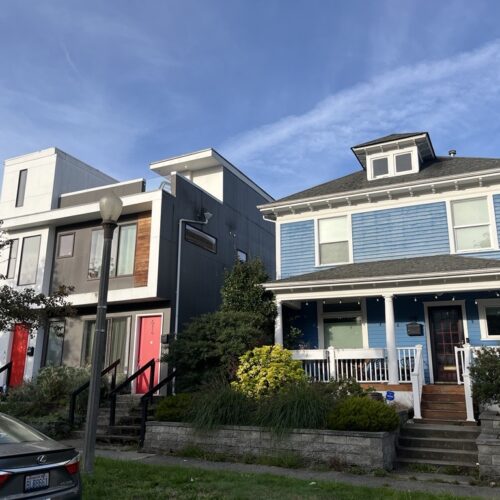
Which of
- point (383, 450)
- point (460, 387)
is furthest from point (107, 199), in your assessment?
point (460, 387)

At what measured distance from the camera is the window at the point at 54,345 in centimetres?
1622

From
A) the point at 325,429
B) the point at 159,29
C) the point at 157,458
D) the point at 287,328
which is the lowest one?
the point at 157,458

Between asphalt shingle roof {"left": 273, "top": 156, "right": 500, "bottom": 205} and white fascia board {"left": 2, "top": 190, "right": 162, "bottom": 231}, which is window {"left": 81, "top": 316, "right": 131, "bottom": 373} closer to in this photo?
white fascia board {"left": 2, "top": 190, "right": 162, "bottom": 231}

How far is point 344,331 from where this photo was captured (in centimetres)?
1420

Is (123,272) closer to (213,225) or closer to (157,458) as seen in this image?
(213,225)

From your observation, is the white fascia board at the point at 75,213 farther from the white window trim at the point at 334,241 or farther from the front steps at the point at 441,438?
the front steps at the point at 441,438

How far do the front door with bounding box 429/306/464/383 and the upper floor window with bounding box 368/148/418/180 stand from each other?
4.54 metres

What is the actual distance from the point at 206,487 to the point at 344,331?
822 centimetres

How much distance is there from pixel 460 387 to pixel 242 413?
215 inches

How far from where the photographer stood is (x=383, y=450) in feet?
26.3

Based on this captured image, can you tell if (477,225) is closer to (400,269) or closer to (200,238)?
(400,269)

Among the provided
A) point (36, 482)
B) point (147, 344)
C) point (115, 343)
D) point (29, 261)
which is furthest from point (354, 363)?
point (29, 261)

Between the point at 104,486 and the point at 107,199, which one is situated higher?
the point at 107,199

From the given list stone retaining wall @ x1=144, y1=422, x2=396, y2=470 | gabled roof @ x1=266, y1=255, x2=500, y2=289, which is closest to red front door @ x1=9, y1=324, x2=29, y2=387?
stone retaining wall @ x1=144, y1=422, x2=396, y2=470
